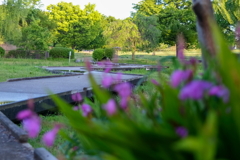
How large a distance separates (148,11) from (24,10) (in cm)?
1466

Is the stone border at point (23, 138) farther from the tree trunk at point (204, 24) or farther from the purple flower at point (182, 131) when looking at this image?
the purple flower at point (182, 131)

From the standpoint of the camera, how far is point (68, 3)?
47.8 metres

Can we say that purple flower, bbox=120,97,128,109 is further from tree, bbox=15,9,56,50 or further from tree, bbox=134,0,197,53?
tree, bbox=134,0,197,53

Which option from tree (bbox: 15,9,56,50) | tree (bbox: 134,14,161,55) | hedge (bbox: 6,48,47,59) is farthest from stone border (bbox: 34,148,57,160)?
hedge (bbox: 6,48,47,59)

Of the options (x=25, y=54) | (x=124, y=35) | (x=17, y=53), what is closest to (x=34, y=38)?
(x=25, y=54)

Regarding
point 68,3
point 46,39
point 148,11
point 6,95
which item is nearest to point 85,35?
point 68,3

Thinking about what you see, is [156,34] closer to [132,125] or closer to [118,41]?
[118,41]

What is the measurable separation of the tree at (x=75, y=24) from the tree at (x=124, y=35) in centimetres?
1250

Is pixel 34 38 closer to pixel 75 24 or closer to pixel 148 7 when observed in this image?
pixel 75 24

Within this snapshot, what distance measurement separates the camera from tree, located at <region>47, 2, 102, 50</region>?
1747 inches

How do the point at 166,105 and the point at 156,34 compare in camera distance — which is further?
the point at 156,34

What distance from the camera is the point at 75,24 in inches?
1767

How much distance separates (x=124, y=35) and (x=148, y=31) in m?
2.38

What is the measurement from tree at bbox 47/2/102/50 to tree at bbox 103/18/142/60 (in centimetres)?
1250
